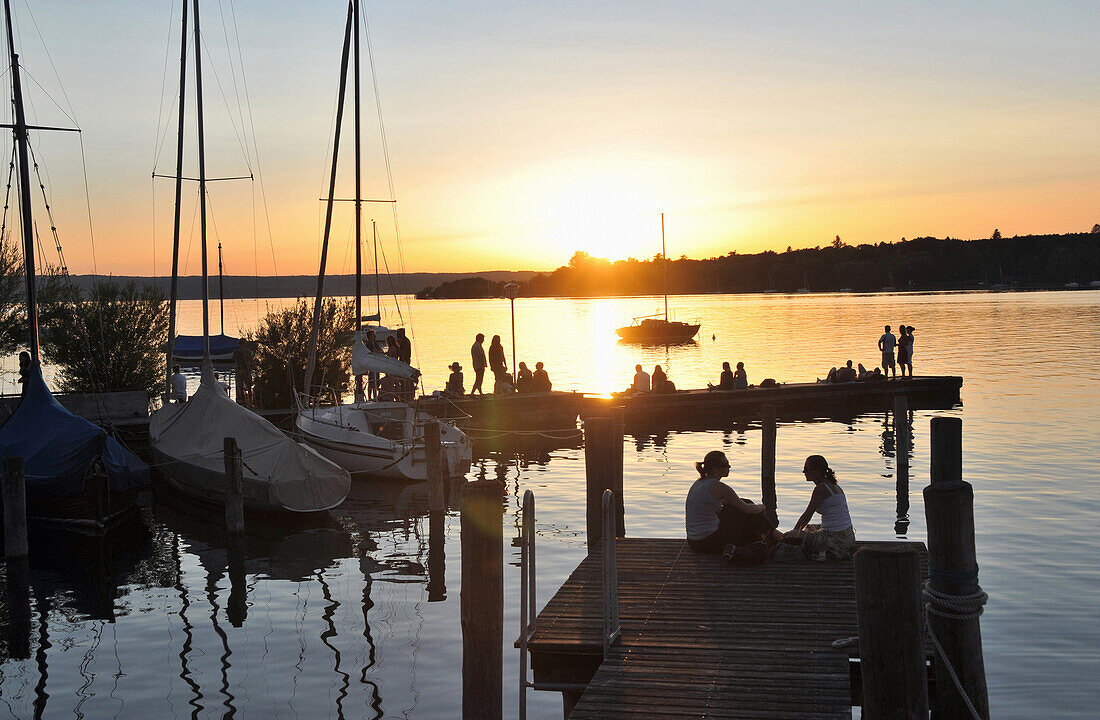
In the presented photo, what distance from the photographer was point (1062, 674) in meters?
12.4

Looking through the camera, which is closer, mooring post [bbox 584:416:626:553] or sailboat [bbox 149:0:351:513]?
mooring post [bbox 584:416:626:553]

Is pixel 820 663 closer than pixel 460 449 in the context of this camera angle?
Yes

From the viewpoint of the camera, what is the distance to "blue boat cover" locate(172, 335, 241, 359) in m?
66.2

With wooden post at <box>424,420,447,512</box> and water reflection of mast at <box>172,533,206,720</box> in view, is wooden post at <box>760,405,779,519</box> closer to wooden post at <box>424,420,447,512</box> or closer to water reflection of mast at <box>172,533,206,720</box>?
wooden post at <box>424,420,447,512</box>

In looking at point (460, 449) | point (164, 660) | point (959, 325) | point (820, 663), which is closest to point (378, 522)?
point (460, 449)

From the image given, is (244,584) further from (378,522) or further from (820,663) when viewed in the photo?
(820,663)

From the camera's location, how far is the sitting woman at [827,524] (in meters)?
12.0

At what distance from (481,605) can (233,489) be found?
13258 millimetres

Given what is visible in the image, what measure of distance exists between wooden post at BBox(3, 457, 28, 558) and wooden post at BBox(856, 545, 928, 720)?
54.2ft

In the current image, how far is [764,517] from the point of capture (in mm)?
12203

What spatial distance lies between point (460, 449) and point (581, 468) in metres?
5.51

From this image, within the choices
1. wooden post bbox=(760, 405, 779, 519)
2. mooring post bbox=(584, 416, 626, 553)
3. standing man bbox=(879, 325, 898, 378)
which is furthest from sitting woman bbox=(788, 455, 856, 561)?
standing man bbox=(879, 325, 898, 378)

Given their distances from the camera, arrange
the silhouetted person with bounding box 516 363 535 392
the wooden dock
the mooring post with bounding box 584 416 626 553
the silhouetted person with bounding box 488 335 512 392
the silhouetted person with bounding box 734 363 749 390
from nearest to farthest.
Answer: the mooring post with bounding box 584 416 626 553 < the silhouetted person with bounding box 488 335 512 392 < the silhouetted person with bounding box 516 363 535 392 < the wooden dock < the silhouetted person with bounding box 734 363 749 390

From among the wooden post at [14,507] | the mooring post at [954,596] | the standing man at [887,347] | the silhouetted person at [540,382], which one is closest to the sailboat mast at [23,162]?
the wooden post at [14,507]
